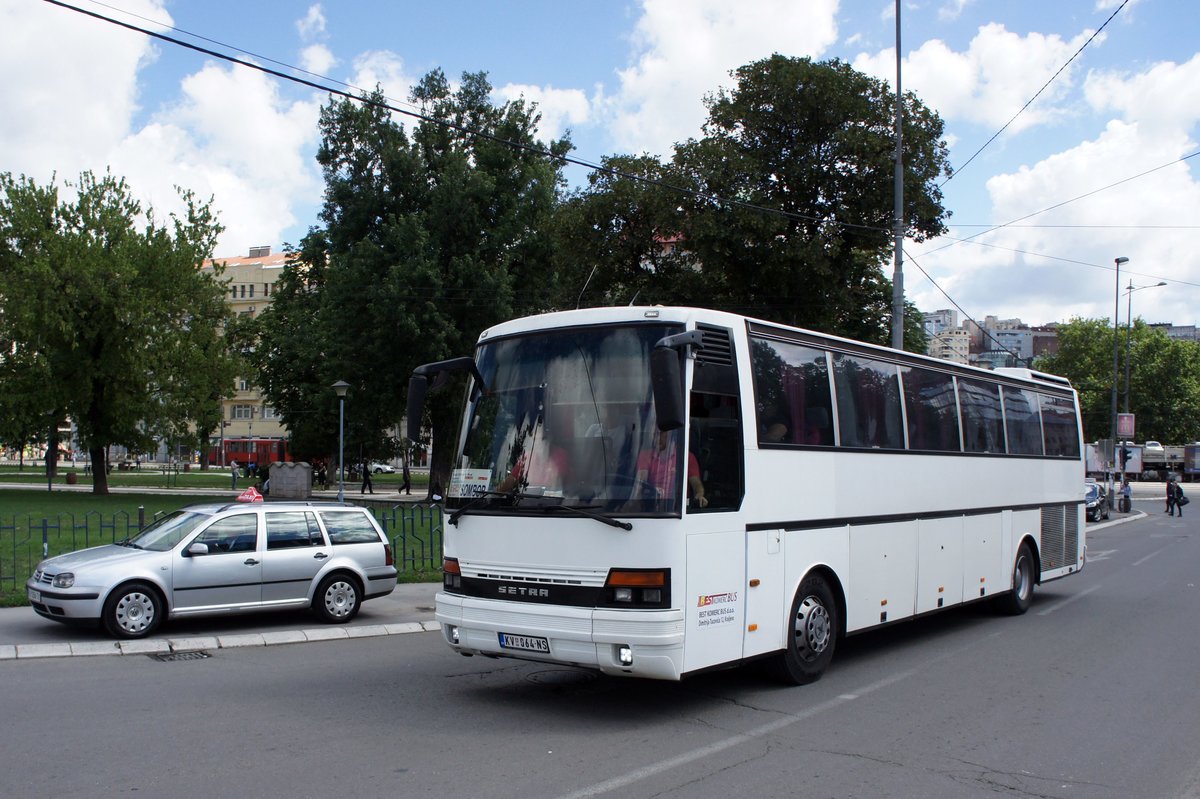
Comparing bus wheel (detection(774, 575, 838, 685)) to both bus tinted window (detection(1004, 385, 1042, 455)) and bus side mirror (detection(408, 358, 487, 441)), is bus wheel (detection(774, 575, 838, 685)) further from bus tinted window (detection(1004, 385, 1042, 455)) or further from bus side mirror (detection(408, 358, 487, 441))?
bus tinted window (detection(1004, 385, 1042, 455))

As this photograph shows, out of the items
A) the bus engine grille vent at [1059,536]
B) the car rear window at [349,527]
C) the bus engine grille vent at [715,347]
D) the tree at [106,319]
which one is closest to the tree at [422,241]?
the tree at [106,319]

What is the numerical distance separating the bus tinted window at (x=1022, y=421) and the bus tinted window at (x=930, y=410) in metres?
1.98

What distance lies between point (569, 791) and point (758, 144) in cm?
2457

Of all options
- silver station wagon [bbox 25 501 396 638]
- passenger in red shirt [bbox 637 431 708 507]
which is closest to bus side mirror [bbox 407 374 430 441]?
passenger in red shirt [bbox 637 431 708 507]

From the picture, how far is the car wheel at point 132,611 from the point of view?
11055 millimetres

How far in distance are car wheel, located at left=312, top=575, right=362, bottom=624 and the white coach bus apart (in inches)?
190

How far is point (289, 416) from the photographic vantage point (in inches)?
2222

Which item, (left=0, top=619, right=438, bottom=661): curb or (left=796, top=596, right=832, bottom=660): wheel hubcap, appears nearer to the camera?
(left=796, top=596, right=832, bottom=660): wheel hubcap

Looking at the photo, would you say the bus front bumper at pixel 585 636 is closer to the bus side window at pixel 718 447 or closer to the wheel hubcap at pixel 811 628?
the bus side window at pixel 718 447

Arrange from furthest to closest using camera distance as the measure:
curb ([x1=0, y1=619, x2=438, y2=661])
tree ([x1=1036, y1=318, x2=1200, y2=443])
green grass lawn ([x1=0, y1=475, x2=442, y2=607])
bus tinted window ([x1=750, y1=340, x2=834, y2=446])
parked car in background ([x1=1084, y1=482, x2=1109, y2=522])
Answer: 1. tree ([x1=1036, y1=318, x2=1200, y2=443])
2. parked car in background ([x1=1084, y1=482, x2=1109, y2=522])
3. green grass lawn ([x1=0, y1=475, x2=442, y2=607])
4. curb ([x1=0, y1=619, x2=438, y2=661])
5. bus tinted window ([x1=750, y1=340, x2=834, y2=446])

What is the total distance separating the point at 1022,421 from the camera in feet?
46.6

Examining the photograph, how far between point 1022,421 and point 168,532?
11487mm

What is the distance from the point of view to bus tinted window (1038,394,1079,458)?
1512 centimetres

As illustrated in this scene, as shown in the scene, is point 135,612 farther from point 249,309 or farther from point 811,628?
point 249,309
